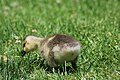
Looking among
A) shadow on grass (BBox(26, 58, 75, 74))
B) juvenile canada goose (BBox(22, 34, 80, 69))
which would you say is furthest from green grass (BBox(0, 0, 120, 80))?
juvenile canada goose (BBox(22, 34, 80, 69))

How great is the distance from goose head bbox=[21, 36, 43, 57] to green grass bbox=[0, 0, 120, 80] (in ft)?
0.39

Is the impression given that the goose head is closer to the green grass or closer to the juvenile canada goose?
the green grass

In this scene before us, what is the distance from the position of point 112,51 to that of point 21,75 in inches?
55.8

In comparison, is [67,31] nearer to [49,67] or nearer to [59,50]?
[49,67]

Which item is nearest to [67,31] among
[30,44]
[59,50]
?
[30,44]

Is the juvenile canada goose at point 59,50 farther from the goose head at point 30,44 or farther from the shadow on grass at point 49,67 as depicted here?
the goose head at point 30,44

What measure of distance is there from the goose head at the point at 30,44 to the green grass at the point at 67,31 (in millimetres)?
119

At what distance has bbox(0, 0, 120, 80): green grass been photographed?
581 centimetres

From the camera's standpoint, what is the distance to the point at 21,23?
8.41 metres

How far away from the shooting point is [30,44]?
6422mm

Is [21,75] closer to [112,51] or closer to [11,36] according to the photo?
[112,51]

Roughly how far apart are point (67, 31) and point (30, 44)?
1.49 meters

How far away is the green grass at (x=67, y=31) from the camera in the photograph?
5.81 meters

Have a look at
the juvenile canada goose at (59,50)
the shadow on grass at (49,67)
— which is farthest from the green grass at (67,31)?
the juvenile canada goose at (59,50)
